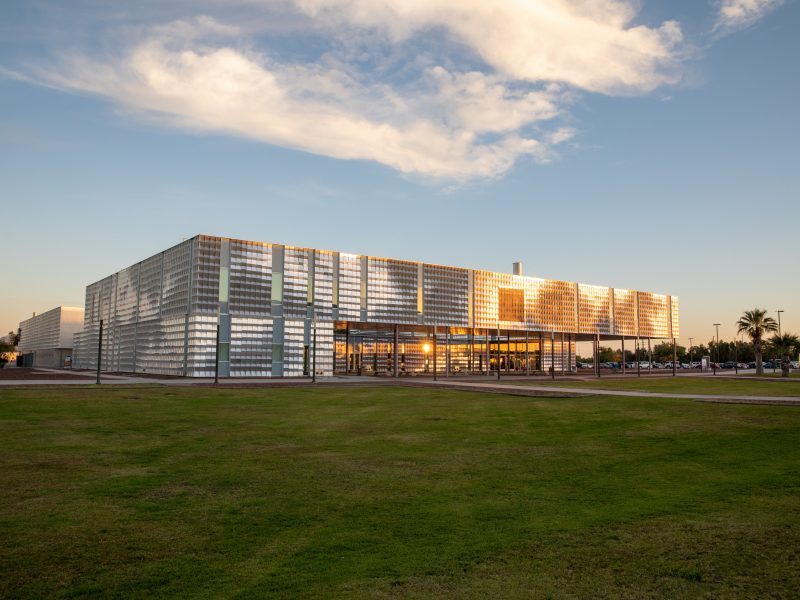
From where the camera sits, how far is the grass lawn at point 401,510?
750 cm

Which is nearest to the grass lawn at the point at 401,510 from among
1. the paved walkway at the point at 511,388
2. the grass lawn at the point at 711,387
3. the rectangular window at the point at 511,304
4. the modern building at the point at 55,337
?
the paved walkway at the point at 511,388

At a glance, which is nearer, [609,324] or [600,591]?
[600,591]

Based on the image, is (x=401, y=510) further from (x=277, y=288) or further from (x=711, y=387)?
(x=277, y=288)

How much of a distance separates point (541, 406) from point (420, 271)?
57.0 m

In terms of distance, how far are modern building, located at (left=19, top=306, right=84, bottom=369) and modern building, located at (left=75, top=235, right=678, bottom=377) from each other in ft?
107

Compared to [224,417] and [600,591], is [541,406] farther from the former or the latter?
[600,591]

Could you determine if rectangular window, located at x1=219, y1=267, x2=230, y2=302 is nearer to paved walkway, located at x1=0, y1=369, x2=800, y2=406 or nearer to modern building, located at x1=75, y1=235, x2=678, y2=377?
modern building, located at x1=75, y1=235, x2=678, y2=377

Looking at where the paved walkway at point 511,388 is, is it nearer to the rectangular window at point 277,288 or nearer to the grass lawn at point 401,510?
the grass lawn at point 401,510

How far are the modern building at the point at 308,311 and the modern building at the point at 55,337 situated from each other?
107 feet

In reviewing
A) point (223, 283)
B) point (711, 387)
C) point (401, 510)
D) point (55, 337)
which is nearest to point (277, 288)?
point (223, 283)

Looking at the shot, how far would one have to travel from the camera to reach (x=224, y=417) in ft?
82.3

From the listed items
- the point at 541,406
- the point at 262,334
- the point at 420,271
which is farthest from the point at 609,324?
the point at 541,406

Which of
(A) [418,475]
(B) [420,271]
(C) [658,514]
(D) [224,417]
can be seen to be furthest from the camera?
(B) [420,271]

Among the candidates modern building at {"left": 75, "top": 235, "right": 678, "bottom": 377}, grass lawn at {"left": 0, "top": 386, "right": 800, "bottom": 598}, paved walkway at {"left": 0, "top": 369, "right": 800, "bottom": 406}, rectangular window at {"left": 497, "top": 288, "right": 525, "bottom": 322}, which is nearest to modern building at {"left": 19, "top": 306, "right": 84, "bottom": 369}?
modern building at {"left": 75, "top": 235, "right": 678, "bottom": 377}
